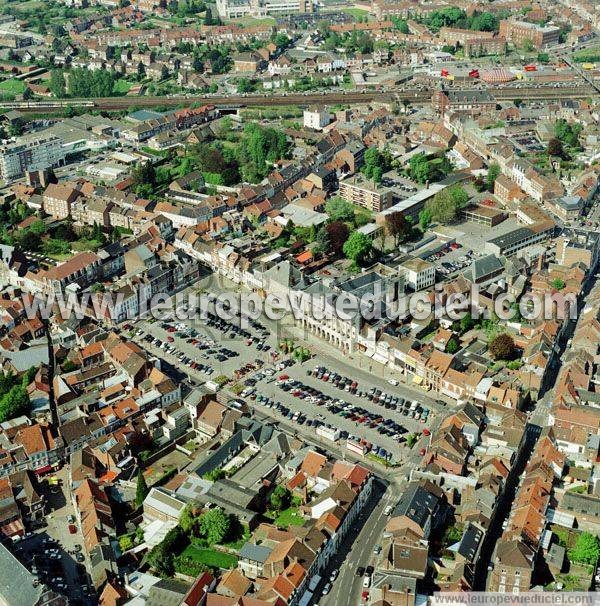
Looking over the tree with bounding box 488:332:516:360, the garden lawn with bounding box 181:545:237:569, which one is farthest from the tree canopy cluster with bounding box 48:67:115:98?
the garden lawn with bounding box 181:545:237:569

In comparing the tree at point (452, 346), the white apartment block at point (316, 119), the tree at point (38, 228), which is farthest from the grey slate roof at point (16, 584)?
the white apartment block at point (316, 119)

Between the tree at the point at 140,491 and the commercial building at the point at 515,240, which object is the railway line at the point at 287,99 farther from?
the tree at the point at 140,491

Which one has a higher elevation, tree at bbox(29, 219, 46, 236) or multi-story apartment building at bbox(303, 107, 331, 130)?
multi-story apartment building at bbox(303, 107, 331, 130)

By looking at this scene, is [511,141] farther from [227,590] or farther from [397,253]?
[227,590]

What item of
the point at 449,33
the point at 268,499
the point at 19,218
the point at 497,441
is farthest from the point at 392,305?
the point at 449,33

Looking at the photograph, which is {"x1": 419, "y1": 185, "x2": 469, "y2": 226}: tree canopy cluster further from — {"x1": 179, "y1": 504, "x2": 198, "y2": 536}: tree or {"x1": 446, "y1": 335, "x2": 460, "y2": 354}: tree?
{"x1": 179, "y1": 504, "x2": 198, "y2": 536}: tree

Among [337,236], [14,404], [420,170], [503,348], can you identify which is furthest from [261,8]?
[14,404]

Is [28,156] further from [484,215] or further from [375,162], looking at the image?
[484,215]
